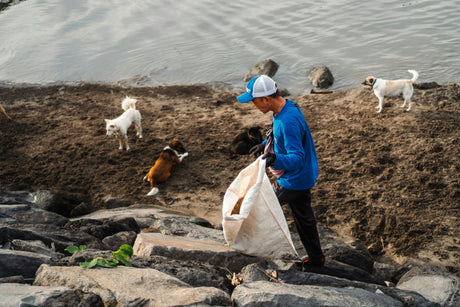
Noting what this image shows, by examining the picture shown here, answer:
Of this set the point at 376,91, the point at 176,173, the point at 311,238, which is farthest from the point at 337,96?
the point at 311,238

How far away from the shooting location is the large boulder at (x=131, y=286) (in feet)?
9.59

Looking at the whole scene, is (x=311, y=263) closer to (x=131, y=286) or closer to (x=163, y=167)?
(x=131, y=286)

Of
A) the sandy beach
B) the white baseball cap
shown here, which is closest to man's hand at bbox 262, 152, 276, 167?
the white baseball cap

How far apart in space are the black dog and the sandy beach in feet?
0.70

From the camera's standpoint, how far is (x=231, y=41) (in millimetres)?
15766

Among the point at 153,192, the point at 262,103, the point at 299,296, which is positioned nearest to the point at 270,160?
the point at 262,103

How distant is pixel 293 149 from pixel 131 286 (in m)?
1.84

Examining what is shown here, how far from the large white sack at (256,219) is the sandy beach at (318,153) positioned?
7.35 feet

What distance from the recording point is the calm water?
13.0 m

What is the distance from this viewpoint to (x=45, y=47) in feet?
55.8

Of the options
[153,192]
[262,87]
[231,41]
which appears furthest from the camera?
[231,41]

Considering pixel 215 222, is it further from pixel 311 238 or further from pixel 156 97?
pixel 156 97

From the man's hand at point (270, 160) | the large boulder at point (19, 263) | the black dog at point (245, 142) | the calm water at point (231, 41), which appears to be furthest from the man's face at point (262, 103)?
the calm water at point (231, 41)

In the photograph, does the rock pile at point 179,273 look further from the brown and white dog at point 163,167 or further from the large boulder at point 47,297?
the brown and white dog at point 163,167
